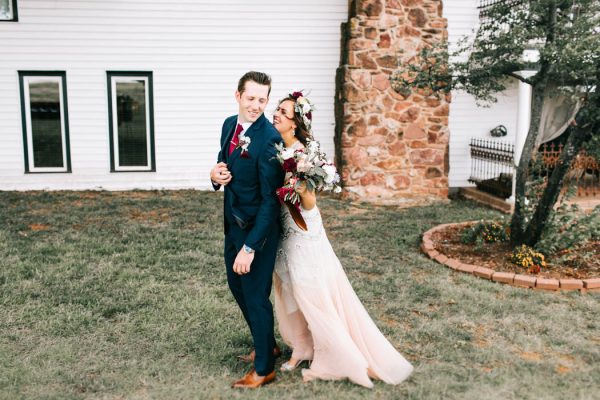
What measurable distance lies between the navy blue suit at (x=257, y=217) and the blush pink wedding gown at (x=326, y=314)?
17 cm

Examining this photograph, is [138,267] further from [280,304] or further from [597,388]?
[597,388]

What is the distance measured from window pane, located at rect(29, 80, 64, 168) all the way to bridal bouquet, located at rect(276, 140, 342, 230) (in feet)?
29.9

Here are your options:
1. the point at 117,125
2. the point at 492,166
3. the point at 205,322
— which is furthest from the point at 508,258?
the point at 117,125

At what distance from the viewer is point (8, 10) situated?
11.3 metres

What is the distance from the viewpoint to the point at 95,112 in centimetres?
1163

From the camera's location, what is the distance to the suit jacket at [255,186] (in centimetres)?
379

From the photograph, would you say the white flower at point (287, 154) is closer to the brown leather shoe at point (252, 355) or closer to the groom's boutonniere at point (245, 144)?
the groom's boutonniere at point (245, 144)

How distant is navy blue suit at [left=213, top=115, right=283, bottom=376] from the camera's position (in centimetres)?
380

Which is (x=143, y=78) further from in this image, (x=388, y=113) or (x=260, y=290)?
(x=260, y=290)

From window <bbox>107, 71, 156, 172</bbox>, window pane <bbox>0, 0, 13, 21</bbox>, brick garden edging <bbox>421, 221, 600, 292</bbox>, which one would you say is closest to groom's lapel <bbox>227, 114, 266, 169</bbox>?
brick garden edging <bbox>421, 221, 600, 292</bbox>

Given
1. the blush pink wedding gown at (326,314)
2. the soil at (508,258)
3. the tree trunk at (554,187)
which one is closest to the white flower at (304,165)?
the blush pink wedding gown at (326,314)

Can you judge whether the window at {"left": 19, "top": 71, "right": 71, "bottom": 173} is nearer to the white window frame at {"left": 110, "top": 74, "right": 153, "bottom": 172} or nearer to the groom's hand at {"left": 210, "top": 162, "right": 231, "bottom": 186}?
the white window frame at {"left": 110, "top": 74, "right": 153, "bottom": 172}

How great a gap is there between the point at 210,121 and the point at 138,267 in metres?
5.60

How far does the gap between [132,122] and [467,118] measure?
6640mm
